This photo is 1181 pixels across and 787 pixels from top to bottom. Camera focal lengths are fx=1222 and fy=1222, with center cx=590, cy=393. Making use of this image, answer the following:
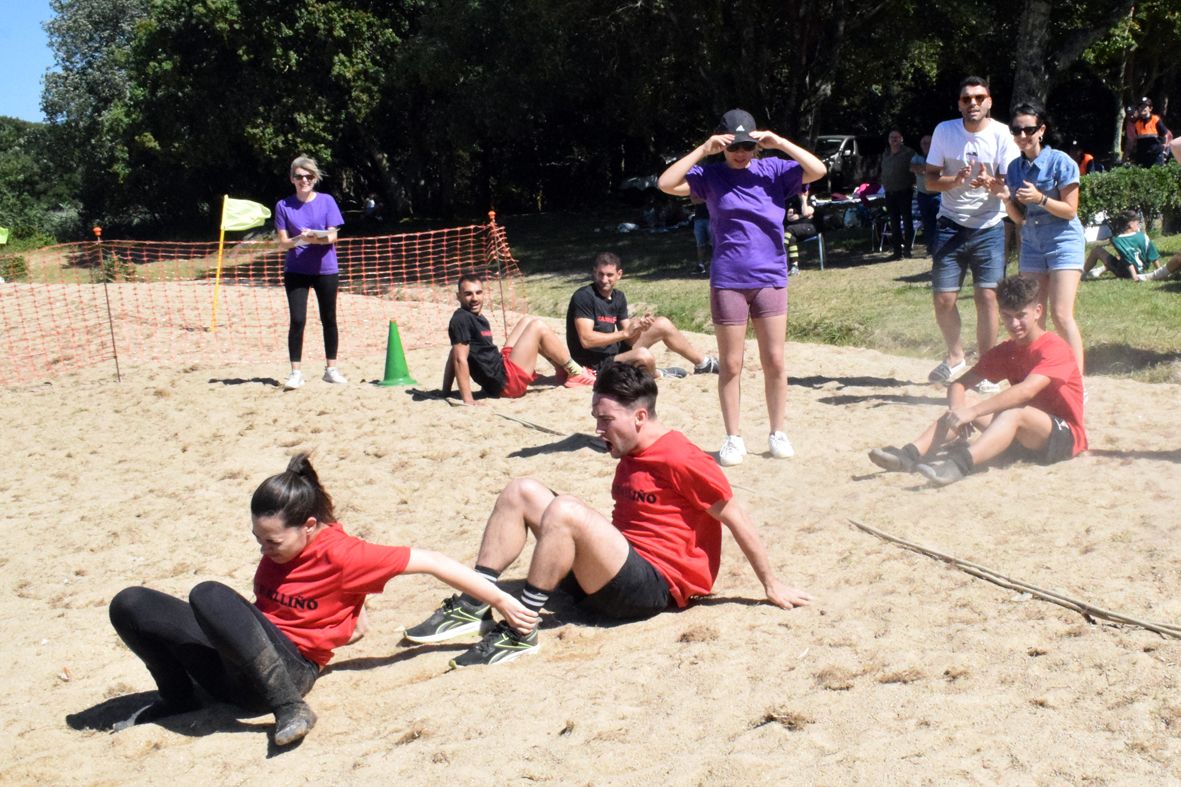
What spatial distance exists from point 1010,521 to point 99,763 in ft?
12.9

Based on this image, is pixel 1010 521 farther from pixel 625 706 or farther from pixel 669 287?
pixel 669 287

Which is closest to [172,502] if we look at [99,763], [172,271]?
[99,763]

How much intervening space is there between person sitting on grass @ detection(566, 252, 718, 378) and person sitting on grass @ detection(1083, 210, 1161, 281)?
16.8 feet

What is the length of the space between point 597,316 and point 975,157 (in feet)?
9.98

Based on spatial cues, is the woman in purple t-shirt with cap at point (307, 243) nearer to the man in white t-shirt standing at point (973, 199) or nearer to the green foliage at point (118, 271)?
the green foliage at point (118, 271)

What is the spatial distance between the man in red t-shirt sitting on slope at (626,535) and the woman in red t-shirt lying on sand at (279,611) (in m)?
0.26

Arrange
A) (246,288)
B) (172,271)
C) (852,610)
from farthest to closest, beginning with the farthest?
(172,271) → (246,288) → (852,610)

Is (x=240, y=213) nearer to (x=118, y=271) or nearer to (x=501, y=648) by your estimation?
(x=501, y=648)

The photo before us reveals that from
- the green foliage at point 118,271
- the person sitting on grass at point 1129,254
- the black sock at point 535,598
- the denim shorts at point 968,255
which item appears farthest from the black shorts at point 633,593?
the green foliage at point 118,271

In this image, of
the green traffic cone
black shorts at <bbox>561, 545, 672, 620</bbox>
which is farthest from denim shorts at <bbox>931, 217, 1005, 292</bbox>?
the green traffic cone

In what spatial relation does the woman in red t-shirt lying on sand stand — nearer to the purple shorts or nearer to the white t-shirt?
the purple shorts

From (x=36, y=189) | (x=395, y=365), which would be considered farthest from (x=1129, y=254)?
(x=36, y=189)

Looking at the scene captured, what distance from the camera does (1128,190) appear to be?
14.4 meters

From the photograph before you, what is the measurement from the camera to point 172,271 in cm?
2436
